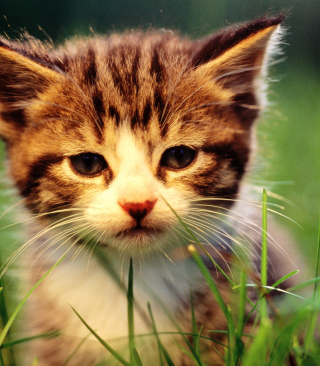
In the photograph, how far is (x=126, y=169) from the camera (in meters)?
0.80

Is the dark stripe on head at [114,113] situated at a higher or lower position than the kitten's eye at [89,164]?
higher

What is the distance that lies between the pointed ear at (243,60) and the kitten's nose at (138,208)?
13.5 inches

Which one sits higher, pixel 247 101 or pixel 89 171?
pixel 247 101

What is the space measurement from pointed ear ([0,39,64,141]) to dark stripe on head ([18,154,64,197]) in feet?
0.38

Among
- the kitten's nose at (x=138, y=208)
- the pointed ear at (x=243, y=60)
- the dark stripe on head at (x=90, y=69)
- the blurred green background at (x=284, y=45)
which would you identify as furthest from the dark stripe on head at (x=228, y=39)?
the kitten's nose at (x=138, y=208)

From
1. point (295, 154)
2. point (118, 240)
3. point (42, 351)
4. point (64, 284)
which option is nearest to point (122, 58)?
point (118, 240)

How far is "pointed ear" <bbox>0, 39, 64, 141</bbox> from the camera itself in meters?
0.86

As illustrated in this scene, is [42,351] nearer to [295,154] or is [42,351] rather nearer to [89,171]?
[89,171]

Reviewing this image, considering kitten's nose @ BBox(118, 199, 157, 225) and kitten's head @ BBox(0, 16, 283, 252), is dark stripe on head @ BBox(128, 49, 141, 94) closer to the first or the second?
kitten's head @ BBox(0, 16, 283, 252)

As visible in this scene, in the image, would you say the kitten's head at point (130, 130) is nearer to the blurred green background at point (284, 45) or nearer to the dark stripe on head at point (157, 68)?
the dark stripe on head at point (157, 68)

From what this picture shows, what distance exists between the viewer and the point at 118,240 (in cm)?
81

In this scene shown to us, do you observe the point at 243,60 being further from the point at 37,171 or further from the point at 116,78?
the point at 37,171

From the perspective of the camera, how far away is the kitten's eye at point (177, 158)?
87 cm

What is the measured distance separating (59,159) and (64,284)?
292mm
